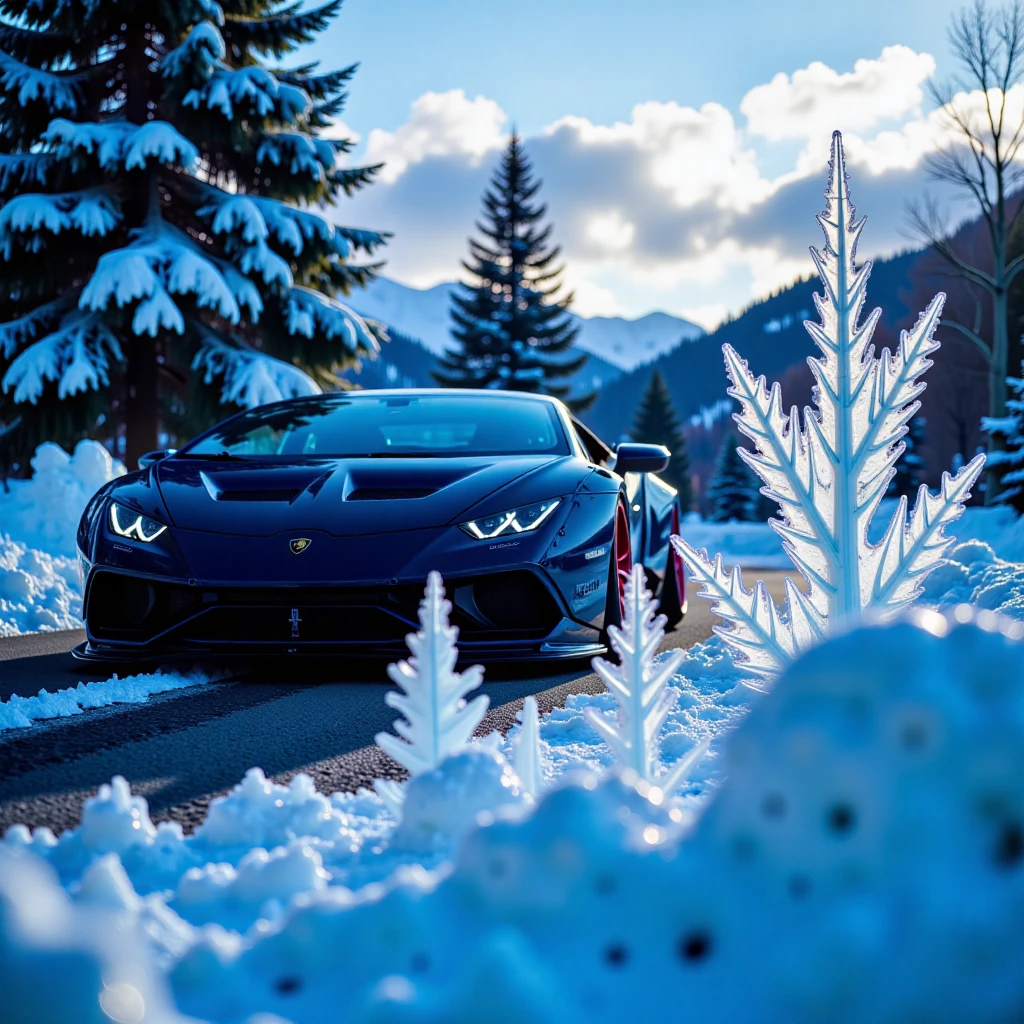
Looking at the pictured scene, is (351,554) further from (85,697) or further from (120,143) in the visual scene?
(120,143)

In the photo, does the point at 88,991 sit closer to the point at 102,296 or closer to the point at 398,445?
the point at 398,445

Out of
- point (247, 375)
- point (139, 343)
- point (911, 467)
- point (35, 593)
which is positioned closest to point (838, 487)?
point (35, 593)

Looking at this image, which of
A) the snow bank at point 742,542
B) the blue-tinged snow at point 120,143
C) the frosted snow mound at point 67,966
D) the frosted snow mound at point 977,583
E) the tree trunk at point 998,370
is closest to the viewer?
the frosted snow mound at point 67,966

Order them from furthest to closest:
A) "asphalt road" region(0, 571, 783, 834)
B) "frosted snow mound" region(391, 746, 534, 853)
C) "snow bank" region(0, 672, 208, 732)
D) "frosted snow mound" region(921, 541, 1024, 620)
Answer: "frosted snow mound" region(921, 541, 1024, 620) < "snow bank" region(0, 672, 208, 732) < "asphalt road" region(0, 571, 783, 834) < "frosted snow mound" region(391, 746, 534, 853)

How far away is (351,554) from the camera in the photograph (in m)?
3.70

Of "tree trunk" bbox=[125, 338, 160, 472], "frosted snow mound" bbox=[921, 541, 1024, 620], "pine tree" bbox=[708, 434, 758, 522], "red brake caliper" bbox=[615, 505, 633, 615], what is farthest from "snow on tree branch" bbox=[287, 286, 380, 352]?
"pine tree" bbox=[708, 434, 758, 522]

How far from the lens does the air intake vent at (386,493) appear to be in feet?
13.0

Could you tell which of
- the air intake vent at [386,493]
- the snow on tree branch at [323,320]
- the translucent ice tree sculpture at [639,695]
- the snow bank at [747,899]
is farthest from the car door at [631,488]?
the snow on tree branch at [323,320]

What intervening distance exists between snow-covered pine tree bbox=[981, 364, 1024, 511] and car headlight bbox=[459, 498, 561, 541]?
16692mm

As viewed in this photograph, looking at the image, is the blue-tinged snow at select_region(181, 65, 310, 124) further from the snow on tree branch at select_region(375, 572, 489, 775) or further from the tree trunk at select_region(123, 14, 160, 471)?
the snow on tree branch at select_region(375, 572, 489, 775)

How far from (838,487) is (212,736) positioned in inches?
72.5

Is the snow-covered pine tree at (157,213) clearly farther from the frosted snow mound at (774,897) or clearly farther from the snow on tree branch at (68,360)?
the frosted snow mound at (774,897)

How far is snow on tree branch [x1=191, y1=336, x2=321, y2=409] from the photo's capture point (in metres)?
13.3

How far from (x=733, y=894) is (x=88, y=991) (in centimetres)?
65
